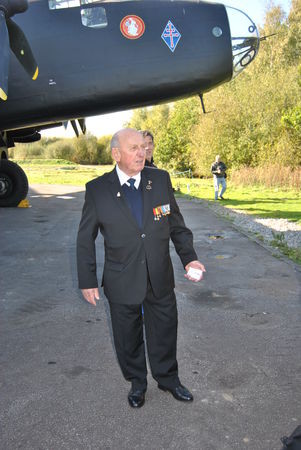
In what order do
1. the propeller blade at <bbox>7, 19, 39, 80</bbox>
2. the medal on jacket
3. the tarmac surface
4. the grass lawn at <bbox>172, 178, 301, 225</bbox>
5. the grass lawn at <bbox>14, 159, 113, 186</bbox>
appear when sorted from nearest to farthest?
1. the tarmac surface
2. the medal on jacket
3. the propeller blade at <bbox>7, 19, 39, 80</bbox>
4. the grass lawn at <bbox>172, 178, 301, 225</bbox>
5. the grass lawn at <bbox>14, 159, 113, 186</bbox>

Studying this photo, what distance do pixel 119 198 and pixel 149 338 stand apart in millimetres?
1066

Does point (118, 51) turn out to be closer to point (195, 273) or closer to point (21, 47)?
point (21, 47)

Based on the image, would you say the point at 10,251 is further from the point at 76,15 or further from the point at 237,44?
the point at 237,44

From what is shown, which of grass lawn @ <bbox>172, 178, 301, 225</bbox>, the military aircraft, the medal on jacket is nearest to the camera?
the medal on jacket

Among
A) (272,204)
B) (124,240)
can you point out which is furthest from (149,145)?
(272,204)

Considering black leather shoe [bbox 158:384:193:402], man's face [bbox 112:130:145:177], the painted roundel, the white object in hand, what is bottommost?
black leather shoe [bbox 158:384:193:402]

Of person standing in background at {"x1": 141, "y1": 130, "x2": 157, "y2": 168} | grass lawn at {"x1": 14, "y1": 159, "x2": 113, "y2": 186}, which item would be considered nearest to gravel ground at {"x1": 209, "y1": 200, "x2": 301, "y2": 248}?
person standing in background at {"x1": 141, "y1": 130, "x2": 157, "y2": 168}

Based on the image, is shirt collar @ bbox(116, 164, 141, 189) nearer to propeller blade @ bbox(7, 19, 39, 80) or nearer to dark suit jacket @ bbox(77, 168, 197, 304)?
dark suit jacket @ bbox(77, 168, 197, 304)

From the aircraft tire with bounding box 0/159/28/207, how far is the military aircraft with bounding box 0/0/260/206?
16.6 ft

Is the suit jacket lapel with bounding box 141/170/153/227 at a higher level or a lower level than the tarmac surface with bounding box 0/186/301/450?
higher

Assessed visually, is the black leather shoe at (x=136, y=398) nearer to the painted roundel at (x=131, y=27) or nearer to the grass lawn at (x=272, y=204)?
the painted roundel at (x=131, y=27)

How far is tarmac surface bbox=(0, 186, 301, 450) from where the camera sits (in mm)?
2740

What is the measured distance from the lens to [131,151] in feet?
9.60

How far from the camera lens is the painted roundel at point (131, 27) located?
8.60 meters
